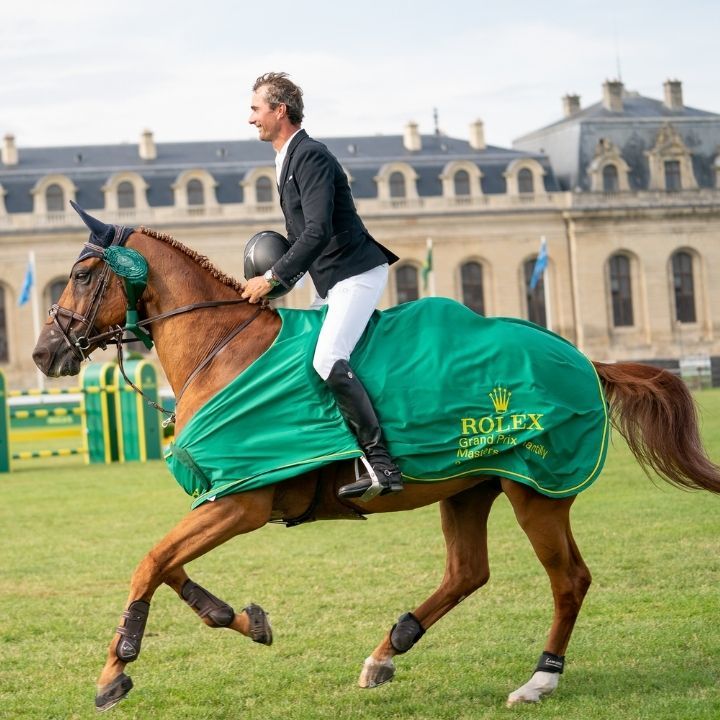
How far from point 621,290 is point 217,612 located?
6476cm

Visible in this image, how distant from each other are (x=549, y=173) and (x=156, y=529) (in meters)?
58.6

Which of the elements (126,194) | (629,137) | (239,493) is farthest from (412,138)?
(239,493)

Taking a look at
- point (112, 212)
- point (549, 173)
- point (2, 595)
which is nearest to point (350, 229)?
point (2, 595)

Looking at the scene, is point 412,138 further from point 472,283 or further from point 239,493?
point 239,493

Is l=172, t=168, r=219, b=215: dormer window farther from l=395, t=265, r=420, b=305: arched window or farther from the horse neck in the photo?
the horse neck

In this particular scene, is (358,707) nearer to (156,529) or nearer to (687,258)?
(156,529)

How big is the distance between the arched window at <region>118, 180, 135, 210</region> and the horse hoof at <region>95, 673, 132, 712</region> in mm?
61581

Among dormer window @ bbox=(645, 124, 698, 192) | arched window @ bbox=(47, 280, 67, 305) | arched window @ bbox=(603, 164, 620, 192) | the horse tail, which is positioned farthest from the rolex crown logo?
dormer window @ bbox=(645, 124, 698, 192)

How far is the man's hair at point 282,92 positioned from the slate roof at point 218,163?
5999 cm

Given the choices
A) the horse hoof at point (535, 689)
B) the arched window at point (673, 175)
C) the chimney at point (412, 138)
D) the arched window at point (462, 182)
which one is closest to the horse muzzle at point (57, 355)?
the horse hoof at point (535, 689)

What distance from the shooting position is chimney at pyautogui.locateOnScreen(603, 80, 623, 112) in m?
72.2

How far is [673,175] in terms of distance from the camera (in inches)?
2766

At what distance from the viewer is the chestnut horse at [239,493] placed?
6.12 meters

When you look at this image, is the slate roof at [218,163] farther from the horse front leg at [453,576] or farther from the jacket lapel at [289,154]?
the jacket lapel at [289,154]
